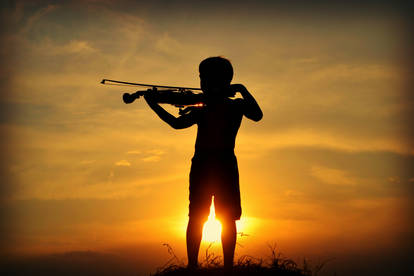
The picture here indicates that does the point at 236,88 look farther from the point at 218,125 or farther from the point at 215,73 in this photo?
the point at 218,125

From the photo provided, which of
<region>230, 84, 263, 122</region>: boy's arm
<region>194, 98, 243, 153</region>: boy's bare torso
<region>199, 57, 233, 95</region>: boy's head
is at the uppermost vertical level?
<region>199, 57, 233, 95</region>: boy's head

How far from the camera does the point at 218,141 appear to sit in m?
9.58

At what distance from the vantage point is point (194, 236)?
9633 millimetres

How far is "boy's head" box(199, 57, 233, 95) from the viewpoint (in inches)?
374

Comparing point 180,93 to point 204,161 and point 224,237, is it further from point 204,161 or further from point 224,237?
point 224,237

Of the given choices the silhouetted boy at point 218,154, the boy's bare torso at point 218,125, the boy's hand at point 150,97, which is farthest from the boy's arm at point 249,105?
the boy's hand at point 150,97

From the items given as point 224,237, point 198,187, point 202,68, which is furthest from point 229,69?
point 224,237

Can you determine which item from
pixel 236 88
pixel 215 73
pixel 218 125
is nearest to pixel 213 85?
pixel 215 73

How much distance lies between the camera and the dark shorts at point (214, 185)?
9.58 metres

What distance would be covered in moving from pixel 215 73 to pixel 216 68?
0.27 ft

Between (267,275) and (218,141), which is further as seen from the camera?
(267,275)

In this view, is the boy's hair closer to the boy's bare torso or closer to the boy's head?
the boy's head

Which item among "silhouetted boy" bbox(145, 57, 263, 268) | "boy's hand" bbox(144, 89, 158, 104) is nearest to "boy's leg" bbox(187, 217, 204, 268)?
"silhouetted boy" bbox(145, 57, 263, 268)

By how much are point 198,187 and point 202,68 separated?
197 centimetres
